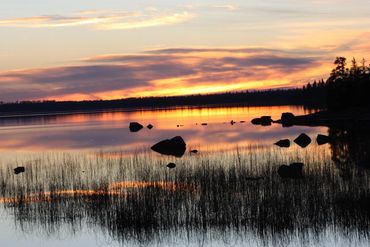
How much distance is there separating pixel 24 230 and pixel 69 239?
2240 mm

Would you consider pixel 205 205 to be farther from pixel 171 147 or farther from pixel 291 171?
pixel 171 147

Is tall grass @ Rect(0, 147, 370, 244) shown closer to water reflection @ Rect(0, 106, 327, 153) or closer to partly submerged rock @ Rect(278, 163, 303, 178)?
partly submerged rock @ Rect(278, 163, 303, 178)

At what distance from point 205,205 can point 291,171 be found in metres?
6.12

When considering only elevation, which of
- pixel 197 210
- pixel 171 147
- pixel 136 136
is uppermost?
pixel 136 136

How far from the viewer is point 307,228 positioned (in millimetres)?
17234

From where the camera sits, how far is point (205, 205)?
20.0m

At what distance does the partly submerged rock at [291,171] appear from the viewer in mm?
24175

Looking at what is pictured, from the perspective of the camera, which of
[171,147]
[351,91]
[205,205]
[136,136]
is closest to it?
[205,205]

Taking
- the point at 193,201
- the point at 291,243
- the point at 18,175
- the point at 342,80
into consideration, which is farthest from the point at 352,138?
the point at 342,80

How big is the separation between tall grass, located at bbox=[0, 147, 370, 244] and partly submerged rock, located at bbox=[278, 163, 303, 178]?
0.95 ft

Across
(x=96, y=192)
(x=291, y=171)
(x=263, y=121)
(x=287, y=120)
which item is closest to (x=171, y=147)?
(x=291, y=171)

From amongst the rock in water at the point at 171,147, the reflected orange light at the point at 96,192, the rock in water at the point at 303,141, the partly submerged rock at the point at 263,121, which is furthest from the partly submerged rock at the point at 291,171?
the partly submerged rock at the point at 263,121

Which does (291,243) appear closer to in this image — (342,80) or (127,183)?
(127,183)

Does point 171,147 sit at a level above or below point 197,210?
above
